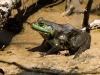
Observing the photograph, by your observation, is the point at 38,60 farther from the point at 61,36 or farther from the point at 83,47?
the point at 83,47

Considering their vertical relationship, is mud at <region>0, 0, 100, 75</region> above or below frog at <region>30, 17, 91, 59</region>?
below

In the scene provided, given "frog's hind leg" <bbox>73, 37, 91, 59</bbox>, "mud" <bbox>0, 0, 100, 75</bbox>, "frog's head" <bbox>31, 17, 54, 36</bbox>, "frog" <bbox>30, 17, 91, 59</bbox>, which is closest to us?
"mud" <bbox>0, 0, 100, 75</bbox>

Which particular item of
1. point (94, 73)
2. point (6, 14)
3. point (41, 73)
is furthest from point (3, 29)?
point (94, 73)

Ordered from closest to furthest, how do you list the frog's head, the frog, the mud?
the mud → the frog → the frog's head

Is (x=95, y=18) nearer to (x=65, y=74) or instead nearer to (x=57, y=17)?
(x=57, y=17)

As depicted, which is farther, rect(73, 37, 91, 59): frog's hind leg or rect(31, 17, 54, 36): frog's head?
rect(31, 17, 54, 36): frog's head

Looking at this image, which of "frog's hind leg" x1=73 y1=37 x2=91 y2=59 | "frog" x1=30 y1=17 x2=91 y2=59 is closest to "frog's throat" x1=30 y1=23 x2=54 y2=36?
"frog" x1=30 y1=17 x2=91 y2=59

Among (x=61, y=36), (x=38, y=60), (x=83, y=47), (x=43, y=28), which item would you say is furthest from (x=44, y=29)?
(x=83, y=47)

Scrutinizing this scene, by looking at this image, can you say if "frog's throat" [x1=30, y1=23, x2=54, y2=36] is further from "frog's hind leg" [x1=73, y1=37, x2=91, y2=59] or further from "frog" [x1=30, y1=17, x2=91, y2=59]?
"frog's hind leg" [x1=73, y1=37, x2=91, y2=59]
